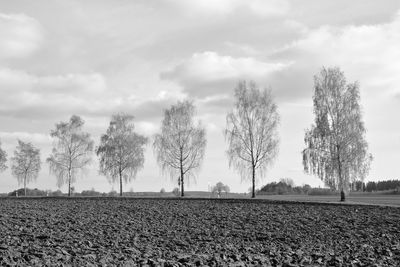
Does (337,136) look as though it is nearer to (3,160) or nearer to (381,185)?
(3,160)

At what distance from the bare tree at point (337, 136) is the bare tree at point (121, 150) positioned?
24.6 m

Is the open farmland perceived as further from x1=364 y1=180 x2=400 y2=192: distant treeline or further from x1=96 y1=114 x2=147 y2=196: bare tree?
x1=364 y1=180 x2=400 y2=192: distant treeline

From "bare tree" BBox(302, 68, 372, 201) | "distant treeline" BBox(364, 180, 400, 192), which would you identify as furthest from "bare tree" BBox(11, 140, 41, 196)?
"distant treeline" BBox(364, 180, 400, 192)

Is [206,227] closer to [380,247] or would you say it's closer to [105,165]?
[380,247]

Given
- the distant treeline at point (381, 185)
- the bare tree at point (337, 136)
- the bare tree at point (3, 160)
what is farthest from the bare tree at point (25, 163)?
the distant treeline at point (381, 185)

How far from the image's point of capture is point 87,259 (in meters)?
13.4

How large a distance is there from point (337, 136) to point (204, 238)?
1162 inches

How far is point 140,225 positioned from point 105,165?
4381 centimetres

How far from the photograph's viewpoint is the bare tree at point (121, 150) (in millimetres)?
64688

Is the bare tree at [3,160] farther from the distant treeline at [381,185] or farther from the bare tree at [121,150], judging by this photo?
the distant treeline at [381,185]

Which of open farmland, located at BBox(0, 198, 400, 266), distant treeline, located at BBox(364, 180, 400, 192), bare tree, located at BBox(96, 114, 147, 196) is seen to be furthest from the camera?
distant treeline, located at BBox(364, 180, 400, 192)

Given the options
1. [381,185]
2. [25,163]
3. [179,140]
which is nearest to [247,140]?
[179,140]

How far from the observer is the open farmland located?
14250 mm

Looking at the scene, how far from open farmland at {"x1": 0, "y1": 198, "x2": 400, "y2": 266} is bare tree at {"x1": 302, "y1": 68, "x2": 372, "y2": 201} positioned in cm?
1488
